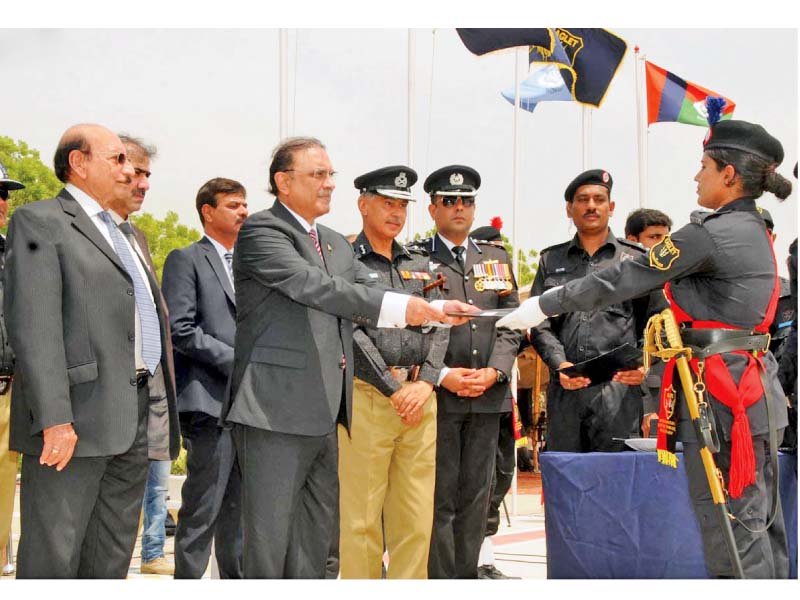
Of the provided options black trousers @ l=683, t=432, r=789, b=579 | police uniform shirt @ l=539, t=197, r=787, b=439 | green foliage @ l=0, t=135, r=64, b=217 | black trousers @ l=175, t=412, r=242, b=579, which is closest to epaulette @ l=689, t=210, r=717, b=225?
police uniform shirt @ l=539, t=197, r=787, b=439

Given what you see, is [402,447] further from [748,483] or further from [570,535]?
[748,483]

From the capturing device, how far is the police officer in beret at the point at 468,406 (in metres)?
4.48

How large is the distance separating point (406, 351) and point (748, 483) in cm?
167

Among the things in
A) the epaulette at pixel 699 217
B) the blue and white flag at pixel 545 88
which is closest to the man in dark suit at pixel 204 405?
the epaulette at pixel 699 217

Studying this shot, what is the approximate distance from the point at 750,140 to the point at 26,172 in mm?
17129

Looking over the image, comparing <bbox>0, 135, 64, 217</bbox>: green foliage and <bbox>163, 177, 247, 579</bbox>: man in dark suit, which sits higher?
<bbox>0, 135, 64, 217</bbox>: green foliage

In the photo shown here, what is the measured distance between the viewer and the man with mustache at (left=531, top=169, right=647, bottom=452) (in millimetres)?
4520

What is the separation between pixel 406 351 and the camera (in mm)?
4355

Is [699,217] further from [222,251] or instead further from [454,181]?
[222,251]

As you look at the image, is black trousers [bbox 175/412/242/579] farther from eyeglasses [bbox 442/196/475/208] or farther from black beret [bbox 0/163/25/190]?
eyeglasses [bbox 442/196/475/208]

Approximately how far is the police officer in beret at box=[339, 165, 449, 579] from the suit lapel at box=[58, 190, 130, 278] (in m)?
1.17

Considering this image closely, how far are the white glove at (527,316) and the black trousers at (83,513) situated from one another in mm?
1545

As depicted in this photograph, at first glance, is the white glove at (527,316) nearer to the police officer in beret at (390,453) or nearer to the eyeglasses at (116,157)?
the police officer in beret at (390,453)

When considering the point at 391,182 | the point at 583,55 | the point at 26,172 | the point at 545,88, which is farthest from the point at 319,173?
the point at 26,172
